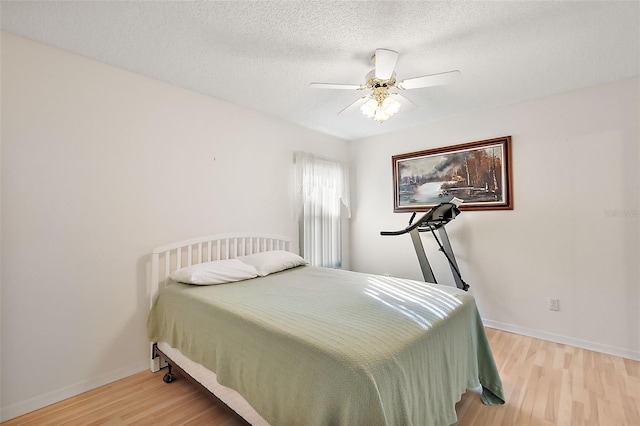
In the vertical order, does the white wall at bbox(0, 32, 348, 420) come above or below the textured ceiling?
below

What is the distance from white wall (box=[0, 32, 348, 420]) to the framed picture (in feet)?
7.77

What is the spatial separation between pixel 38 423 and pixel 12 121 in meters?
1.87

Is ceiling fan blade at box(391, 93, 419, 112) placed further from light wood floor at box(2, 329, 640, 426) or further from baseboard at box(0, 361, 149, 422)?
baseboard at box(0, 361, 149, 422)

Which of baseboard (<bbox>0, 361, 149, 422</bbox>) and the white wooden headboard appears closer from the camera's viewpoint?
baseboard (<bbox>0, 361, 149, 422</bbox>)

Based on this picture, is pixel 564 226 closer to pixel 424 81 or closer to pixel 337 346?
pixel 424 81

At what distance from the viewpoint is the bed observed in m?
1.09

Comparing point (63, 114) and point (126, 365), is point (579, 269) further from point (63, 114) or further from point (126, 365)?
point (63, 114)

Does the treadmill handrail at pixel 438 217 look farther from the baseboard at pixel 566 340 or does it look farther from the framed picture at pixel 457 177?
the baseboard at pixel 566 340

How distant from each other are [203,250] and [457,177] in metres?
2.90

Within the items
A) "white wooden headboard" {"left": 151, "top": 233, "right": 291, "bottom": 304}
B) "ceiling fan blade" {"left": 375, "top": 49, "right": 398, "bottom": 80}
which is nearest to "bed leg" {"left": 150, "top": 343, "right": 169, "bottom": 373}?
"white wooden headboard" {"left": 151, "top": 233, "right": 291, "bottom": 304}

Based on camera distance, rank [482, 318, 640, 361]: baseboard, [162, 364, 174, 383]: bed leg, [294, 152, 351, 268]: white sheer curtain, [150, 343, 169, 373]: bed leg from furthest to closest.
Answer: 1. [294, 152, 351, 268]: white sheer curtain
2. [482, 318, 640, 361]: baseboard
3. [150, 343, 169, 373]: bed leg
4. [162, 364, 174, 383]: bed leg

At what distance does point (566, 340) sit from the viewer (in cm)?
268

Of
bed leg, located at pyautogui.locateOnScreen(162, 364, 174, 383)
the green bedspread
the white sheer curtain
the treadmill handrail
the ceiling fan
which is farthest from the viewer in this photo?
the white sheer curtain

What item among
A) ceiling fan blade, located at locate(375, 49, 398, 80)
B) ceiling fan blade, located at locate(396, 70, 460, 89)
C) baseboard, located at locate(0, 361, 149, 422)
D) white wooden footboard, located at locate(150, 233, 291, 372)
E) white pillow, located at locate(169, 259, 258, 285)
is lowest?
baseboard, located at locate(0, 361, 149, 422)
